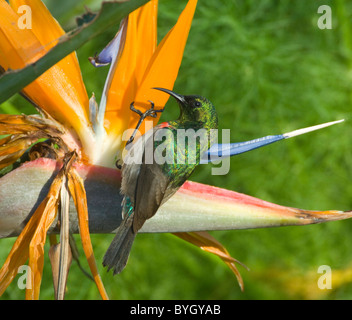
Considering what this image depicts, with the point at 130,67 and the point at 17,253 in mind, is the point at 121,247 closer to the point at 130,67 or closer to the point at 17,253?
the point at 17,253

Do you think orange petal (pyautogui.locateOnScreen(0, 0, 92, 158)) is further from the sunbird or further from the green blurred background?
the green blurred background

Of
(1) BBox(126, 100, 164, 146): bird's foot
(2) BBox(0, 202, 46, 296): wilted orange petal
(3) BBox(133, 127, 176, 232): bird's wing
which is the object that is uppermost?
(1) BBox(126, 100, 164, 146): bird's foot

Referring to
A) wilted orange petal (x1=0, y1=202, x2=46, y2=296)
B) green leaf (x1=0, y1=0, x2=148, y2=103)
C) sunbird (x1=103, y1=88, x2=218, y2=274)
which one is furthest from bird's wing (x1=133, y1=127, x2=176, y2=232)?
green leaf (x1=0, y1=0, x2=148, y2=103)

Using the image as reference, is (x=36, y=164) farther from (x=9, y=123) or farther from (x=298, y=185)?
(x=298, y=185)

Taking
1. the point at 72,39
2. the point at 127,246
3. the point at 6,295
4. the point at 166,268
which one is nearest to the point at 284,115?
the point at 166,268

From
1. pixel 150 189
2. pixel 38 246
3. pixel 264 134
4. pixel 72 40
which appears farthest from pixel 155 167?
pixel 264 134

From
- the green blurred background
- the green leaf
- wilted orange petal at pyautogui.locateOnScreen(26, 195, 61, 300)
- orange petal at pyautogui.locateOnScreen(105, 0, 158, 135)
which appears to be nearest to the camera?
the green leaf

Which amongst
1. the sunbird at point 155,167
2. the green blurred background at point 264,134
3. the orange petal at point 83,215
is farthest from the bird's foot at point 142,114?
the green blurred background at point 264,134

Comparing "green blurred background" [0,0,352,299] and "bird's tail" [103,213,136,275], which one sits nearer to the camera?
"bird's tail" [103,213,136,275]
